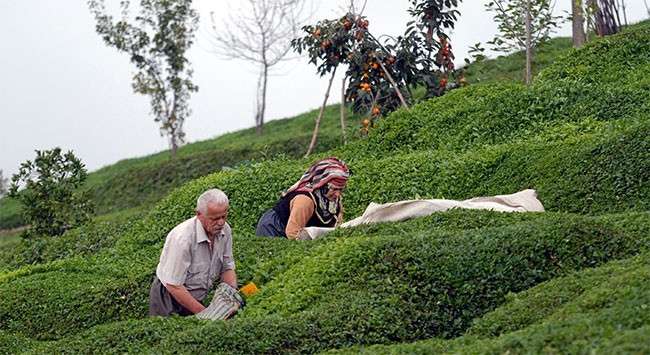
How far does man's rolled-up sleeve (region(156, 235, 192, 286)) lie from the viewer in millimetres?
9039

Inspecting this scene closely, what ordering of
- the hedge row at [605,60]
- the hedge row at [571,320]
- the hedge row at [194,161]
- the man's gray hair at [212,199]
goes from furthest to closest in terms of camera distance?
the hedge row at [194,161]
the hedge row at [605,60]
the man's gray hair at [212,199]
the hedge row at [571,320]

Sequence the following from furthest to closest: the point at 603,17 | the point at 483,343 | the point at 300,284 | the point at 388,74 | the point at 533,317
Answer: the point at 603,17
the point at 388,74
the point at 300,284
the point at 533,317
the point at 483,343

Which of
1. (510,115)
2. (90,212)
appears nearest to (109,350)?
(510,115)

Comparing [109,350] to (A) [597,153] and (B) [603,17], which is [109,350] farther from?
(B) [603,17]

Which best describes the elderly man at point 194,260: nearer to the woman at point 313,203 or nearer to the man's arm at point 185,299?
the man's arm at point 185,299

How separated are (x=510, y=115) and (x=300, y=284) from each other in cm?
667

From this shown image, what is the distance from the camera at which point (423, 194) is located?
13.3 metres

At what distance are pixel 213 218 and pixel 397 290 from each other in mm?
1493

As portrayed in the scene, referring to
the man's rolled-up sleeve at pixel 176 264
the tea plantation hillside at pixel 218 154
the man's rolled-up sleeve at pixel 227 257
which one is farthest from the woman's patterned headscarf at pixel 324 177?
the tea plantation hillside at pixel 218 154

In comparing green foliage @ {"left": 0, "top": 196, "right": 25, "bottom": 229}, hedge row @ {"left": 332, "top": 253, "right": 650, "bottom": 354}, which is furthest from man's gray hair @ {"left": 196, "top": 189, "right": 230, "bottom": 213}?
green foliage @ {"left": 0, "top": 196, "right": 25, "bottom": 229}

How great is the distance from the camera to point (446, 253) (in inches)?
336

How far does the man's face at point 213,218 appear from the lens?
29.5 ft

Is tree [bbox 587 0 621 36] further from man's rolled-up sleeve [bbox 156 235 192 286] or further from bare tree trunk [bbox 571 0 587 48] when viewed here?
man's rolled-up sleeve [bbox 156 235 192 286]

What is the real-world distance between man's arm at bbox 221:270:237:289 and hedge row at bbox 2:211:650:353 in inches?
11.1
